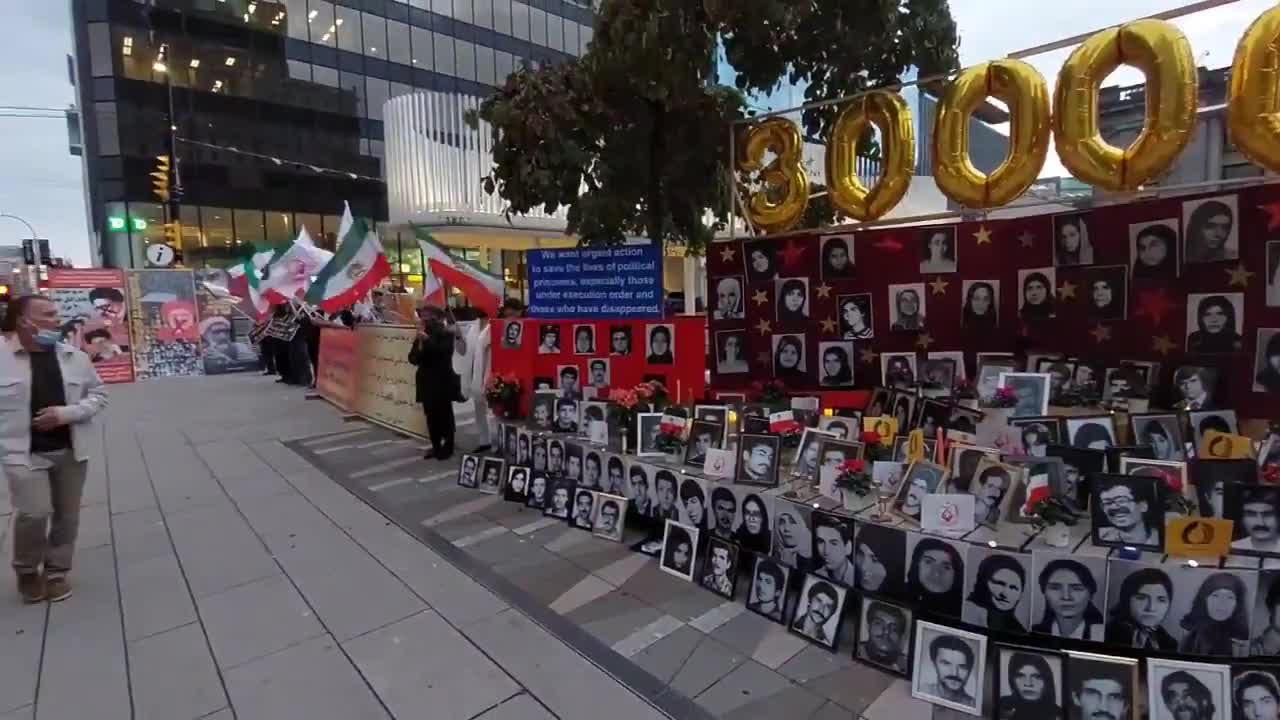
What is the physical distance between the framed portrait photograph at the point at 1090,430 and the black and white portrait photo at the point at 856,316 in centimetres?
161

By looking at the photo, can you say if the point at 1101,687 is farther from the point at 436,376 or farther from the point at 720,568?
the point at 436,376

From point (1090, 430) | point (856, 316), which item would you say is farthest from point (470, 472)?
point (1090, 430)

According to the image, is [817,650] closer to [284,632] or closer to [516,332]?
[284,632]

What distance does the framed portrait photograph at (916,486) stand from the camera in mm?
3404

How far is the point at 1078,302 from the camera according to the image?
419cm

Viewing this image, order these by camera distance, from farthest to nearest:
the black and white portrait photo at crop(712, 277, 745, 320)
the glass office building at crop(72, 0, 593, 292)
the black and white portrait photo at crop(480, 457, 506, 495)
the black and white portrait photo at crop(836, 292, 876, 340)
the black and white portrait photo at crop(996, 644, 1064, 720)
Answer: the glass office building at crop(72, 0, 593, 292) < the black and white portrait photo at crop(480, 457, 506, 495) < the black and white portrait photo at crop(712, 277, 745, 320) < the black and white portrait photo at crop(836, 292, 876, 340) < the black and white portrait photo at crop(996, 644, 1064, 720)

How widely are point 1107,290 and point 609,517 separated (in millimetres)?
3586

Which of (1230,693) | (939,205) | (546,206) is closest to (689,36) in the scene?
(546,206)

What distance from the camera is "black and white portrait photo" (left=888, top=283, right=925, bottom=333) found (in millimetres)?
4863

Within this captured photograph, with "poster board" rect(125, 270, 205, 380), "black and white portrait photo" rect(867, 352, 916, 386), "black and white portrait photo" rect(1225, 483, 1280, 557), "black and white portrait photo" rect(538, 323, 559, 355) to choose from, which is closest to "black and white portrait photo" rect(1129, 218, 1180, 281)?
"black and white portrait photo" rect(867, 352, 916, 386)

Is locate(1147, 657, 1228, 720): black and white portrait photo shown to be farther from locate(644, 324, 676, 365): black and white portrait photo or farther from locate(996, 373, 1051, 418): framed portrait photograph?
locate(644, 324, 676, 365): black and white portrait photo

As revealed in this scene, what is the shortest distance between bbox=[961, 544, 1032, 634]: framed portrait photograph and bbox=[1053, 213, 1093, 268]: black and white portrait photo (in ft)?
7.23

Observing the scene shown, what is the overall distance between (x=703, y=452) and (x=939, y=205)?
3.38 meters

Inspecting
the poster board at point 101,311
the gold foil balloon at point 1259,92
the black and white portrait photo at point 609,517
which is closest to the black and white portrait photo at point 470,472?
the black and white portrait photo at point 609,517
